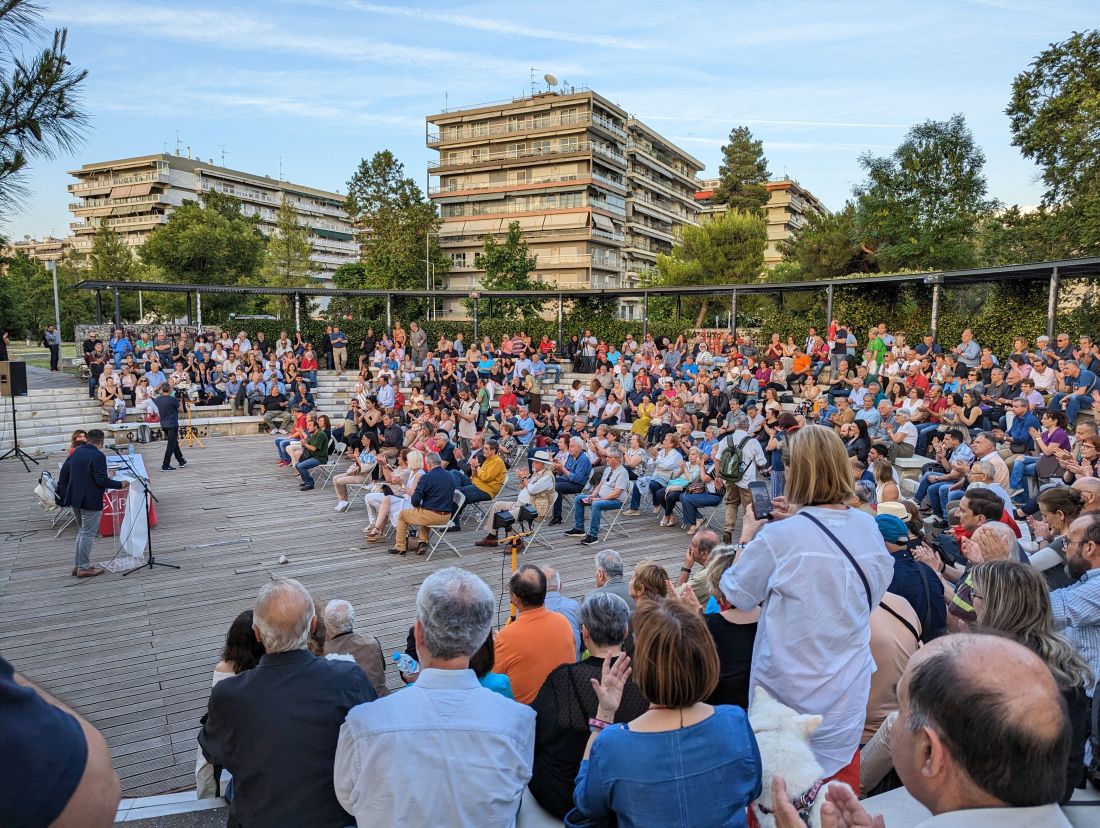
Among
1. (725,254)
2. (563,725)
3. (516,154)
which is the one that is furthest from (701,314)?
(563,725)

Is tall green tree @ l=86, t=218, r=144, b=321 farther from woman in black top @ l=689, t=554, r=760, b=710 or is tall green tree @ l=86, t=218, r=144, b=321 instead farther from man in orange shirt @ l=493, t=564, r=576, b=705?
A: woman in black top @ l=689, t=554, r=760, b=710

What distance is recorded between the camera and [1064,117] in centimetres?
1994

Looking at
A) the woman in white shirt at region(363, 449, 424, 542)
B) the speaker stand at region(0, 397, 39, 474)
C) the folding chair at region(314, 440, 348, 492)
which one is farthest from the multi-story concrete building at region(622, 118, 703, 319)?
the woman in white shirt at region(363, 449, 424, 542)

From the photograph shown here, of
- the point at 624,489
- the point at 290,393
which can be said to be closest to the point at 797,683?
the point at 624,489

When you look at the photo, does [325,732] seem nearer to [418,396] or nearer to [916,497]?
[916,497]

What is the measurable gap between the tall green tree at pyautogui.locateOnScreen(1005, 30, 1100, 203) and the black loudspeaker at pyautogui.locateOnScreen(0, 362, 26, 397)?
24770 millimetres

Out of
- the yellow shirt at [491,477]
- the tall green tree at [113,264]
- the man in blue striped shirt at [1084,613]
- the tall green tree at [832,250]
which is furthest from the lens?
the tall green tree at [113,264]

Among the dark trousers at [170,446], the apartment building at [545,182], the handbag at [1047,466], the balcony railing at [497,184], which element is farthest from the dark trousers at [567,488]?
the balcony railing at [497,184]

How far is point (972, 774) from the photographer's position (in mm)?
1062

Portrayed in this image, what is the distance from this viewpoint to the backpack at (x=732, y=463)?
27.2 feet

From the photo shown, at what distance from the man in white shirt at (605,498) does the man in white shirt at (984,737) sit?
731cm

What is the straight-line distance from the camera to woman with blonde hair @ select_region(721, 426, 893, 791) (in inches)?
87.9

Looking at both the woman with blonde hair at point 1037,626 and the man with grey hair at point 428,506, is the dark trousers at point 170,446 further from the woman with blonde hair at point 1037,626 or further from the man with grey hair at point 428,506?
the woman with blonde hair at point 1037,626

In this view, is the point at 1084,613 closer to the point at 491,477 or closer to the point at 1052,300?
the point at 491,477
